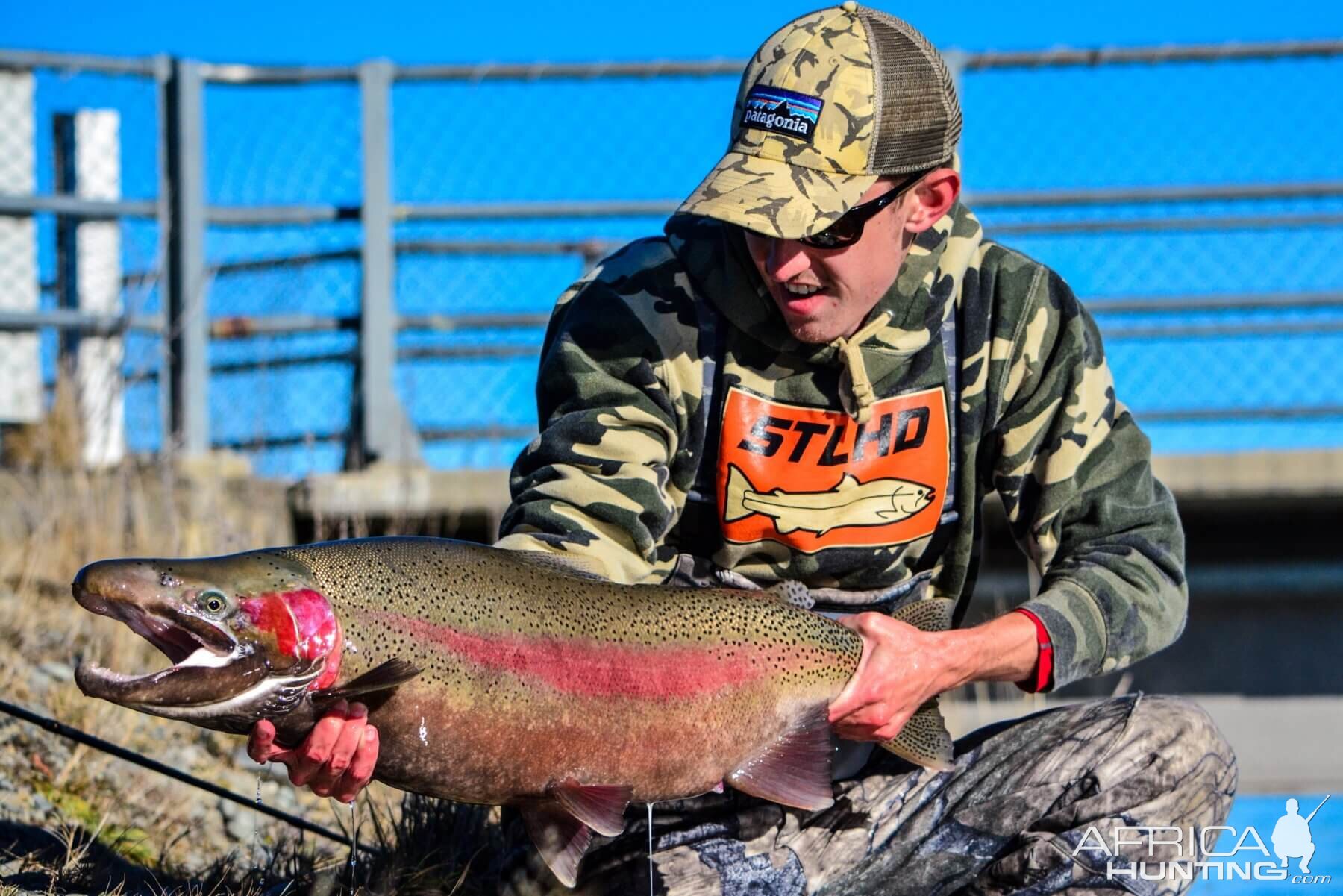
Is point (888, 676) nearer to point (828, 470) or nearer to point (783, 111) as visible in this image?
point (828, 470)

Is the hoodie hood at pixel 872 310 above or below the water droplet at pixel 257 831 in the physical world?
above

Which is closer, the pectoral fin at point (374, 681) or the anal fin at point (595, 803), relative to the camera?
the pectoral fin at point (374, 681)

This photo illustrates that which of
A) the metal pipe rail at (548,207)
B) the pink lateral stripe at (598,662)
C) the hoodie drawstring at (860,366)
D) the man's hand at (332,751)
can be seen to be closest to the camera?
the man's hand at (332,751)

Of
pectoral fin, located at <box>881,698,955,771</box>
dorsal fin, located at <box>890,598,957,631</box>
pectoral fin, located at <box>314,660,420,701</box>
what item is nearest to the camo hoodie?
dorsal fin, located at <box>890,598,957,631</box>

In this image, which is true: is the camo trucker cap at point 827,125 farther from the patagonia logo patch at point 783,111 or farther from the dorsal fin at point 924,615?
the dorsal fin at point 924,615

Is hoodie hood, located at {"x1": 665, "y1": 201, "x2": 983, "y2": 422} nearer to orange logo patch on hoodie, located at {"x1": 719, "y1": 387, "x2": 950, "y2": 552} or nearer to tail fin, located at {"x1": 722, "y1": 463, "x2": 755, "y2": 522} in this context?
orange logo patch on hoodie, located at {"x1": 719, "y1": 387, "x2": 950, "y2": 552}

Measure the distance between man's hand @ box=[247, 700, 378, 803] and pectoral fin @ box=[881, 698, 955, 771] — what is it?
1102mm

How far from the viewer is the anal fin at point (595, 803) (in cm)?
278

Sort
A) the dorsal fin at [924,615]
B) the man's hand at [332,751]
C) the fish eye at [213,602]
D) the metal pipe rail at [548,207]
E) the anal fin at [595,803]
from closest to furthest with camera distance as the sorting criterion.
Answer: the fish eye at [213,602]
the man's hand at [332,751]
the anal fin at [595,803]
the dorsal fin at [924,615]
the metal pipe rail at [548,207]

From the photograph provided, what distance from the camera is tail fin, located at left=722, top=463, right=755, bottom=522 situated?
3422mm

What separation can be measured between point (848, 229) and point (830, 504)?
60cm

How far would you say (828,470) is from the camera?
3441mm

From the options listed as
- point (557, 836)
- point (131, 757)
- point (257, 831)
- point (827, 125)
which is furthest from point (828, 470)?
point (257, 831)

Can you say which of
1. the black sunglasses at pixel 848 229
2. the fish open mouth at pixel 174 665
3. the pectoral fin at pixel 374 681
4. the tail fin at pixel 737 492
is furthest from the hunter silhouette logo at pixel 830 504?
the fish open mouth at pixel 174 665
